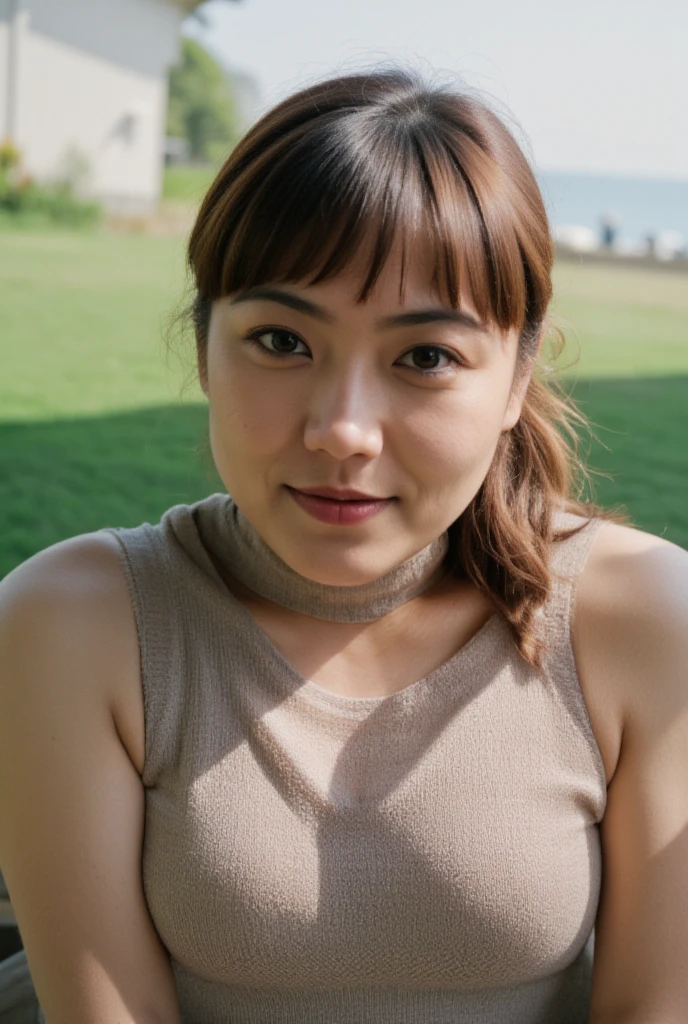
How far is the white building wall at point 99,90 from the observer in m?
13.5

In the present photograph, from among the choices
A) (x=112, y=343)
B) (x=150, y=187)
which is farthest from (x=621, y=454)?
(x=150, y=187)

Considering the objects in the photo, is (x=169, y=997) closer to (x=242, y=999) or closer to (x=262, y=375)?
(x=242, y=999)

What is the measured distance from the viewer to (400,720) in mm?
1340

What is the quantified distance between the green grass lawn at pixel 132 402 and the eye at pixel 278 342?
1.12 ft

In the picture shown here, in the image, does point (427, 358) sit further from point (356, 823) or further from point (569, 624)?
point (356, 823)

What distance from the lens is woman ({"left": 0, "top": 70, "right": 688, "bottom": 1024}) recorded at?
1199 millimetres

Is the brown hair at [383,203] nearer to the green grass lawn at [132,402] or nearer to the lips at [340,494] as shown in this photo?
the lips at [340,494]

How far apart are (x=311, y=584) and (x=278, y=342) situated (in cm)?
32

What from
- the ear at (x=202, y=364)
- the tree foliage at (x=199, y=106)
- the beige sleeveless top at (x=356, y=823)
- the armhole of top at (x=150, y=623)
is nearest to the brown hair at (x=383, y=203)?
the ear at (x=202, y=364)

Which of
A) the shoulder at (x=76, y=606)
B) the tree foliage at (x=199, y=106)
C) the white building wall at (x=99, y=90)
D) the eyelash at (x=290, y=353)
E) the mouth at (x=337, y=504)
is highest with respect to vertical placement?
the eyelash at (x=290, y=353)

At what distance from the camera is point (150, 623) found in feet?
4.36

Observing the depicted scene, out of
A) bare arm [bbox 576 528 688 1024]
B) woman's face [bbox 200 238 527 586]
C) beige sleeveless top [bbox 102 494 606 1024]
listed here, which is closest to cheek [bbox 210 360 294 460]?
woman's face [bbox 200 238 527 586]

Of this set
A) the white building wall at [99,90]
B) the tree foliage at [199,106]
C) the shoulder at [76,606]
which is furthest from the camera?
the tree foliage at [199,106]

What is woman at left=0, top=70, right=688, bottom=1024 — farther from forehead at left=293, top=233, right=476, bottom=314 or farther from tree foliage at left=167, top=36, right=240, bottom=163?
tree foliage at left=167, top=36, right=240, bottom=163
